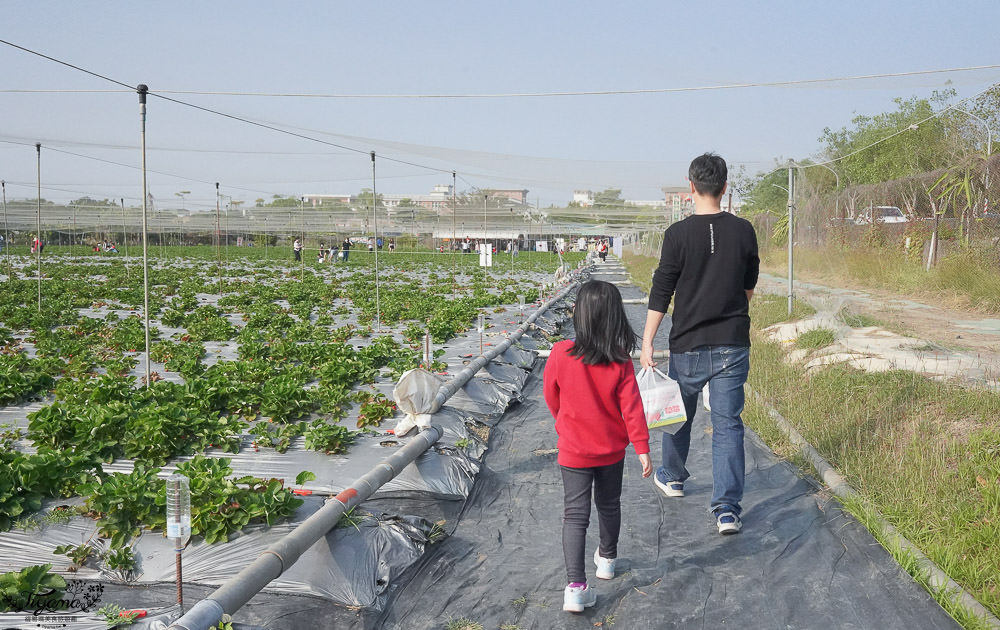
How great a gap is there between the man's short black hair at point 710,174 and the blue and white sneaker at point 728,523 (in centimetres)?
185

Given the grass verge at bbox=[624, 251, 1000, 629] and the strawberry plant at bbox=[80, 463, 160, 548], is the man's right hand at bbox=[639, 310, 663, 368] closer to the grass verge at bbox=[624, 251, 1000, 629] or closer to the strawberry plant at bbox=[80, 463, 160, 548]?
the grass verge at bbox=[624, 251, 1000, 629]

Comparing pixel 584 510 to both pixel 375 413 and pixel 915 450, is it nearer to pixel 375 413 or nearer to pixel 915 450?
pixel 915 450

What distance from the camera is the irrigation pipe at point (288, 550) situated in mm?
2883

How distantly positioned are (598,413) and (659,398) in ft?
3.09

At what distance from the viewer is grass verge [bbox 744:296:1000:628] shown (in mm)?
3910

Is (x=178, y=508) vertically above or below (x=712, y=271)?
below

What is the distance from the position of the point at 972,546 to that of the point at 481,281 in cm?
2292

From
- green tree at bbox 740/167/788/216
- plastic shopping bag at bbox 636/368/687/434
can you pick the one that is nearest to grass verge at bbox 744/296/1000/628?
plastic shopping bag at bbox 636/368/687/434

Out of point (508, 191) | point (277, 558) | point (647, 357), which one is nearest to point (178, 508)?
point (277, 558)

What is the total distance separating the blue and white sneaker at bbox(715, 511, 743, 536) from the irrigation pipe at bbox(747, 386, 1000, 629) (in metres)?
0.76

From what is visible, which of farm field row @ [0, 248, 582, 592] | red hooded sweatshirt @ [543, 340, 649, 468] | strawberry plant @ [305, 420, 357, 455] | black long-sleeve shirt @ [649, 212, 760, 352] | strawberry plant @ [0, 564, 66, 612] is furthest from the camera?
strawberry plant @ [305, 420, 357, 455]

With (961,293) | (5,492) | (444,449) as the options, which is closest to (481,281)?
(961,293)

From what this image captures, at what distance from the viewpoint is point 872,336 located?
10.2 meters

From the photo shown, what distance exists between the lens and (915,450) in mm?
5082
